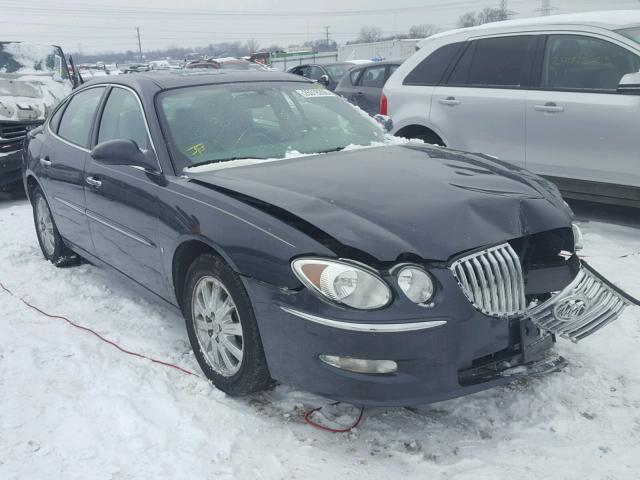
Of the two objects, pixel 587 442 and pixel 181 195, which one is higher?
pixel 181 195

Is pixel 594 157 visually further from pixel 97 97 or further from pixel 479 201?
pixel 97 97

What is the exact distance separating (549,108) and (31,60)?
8.48 meters

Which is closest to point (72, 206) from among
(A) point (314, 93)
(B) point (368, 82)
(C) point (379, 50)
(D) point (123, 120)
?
(D) point (123, 120)

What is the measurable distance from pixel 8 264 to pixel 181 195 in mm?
3114

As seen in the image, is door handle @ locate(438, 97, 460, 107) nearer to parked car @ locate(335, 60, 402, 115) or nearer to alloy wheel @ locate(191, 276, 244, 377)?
alloy wheel @ locate(191, 276, 244, 377)

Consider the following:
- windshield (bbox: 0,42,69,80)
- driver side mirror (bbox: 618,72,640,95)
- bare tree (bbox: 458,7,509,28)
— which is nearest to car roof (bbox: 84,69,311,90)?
driver side mirror (bbox: 618,72,640,95)

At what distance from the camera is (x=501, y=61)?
6266mm

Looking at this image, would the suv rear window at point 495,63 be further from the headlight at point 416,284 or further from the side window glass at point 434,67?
the headlight at point 416,284

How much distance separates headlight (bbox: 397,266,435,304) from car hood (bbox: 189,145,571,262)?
2.6 inches

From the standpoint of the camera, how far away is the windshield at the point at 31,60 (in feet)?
33.2

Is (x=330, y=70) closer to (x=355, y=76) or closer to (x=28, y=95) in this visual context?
(x=355, y=76)

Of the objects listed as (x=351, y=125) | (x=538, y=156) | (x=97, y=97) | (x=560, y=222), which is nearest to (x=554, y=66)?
(x=538, y=156)

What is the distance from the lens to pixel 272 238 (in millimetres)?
2795

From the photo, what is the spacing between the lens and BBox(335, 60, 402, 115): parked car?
39.6 ft
